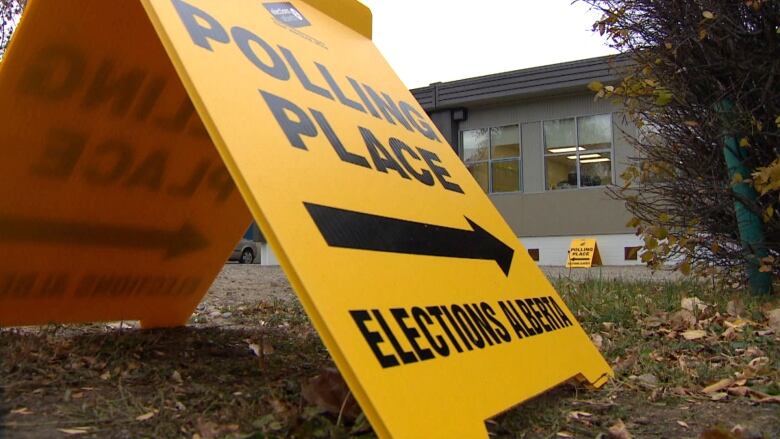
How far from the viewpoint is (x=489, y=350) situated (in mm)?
1913

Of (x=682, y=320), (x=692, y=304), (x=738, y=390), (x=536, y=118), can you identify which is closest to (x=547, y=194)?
(x=536, y=118)

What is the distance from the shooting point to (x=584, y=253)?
1448 cm

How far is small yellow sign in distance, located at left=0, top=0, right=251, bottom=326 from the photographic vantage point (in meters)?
2.30

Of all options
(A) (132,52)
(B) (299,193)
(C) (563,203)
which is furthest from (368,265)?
(C) (563,203)

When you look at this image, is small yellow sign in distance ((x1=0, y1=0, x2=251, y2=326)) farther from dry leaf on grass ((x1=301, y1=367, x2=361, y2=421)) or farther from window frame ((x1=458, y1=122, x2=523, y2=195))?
window frame ((x1=458, y1=122, x2=523, y2=195))

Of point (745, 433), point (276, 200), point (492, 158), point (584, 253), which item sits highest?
point (492, 158)

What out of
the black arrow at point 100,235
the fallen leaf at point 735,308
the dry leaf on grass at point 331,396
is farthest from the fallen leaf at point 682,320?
the black arrow at point 100,235

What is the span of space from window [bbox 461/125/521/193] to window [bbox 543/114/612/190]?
2.86 ft

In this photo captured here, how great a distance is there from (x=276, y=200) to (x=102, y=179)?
155 cm

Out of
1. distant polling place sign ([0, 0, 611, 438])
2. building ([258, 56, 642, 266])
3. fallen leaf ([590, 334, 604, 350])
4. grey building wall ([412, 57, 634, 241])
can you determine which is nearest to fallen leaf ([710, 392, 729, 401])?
distant polling place sign ([0, 0, 611, 438])

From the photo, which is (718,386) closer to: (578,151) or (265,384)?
(265,384)

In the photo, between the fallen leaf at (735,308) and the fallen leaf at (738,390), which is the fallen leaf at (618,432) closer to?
the fallen leaf at (738,390)

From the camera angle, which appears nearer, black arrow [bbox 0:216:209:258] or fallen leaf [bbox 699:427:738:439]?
fallen leaf [bbox 699:427:738:439]

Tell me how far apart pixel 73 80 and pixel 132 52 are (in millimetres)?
242
